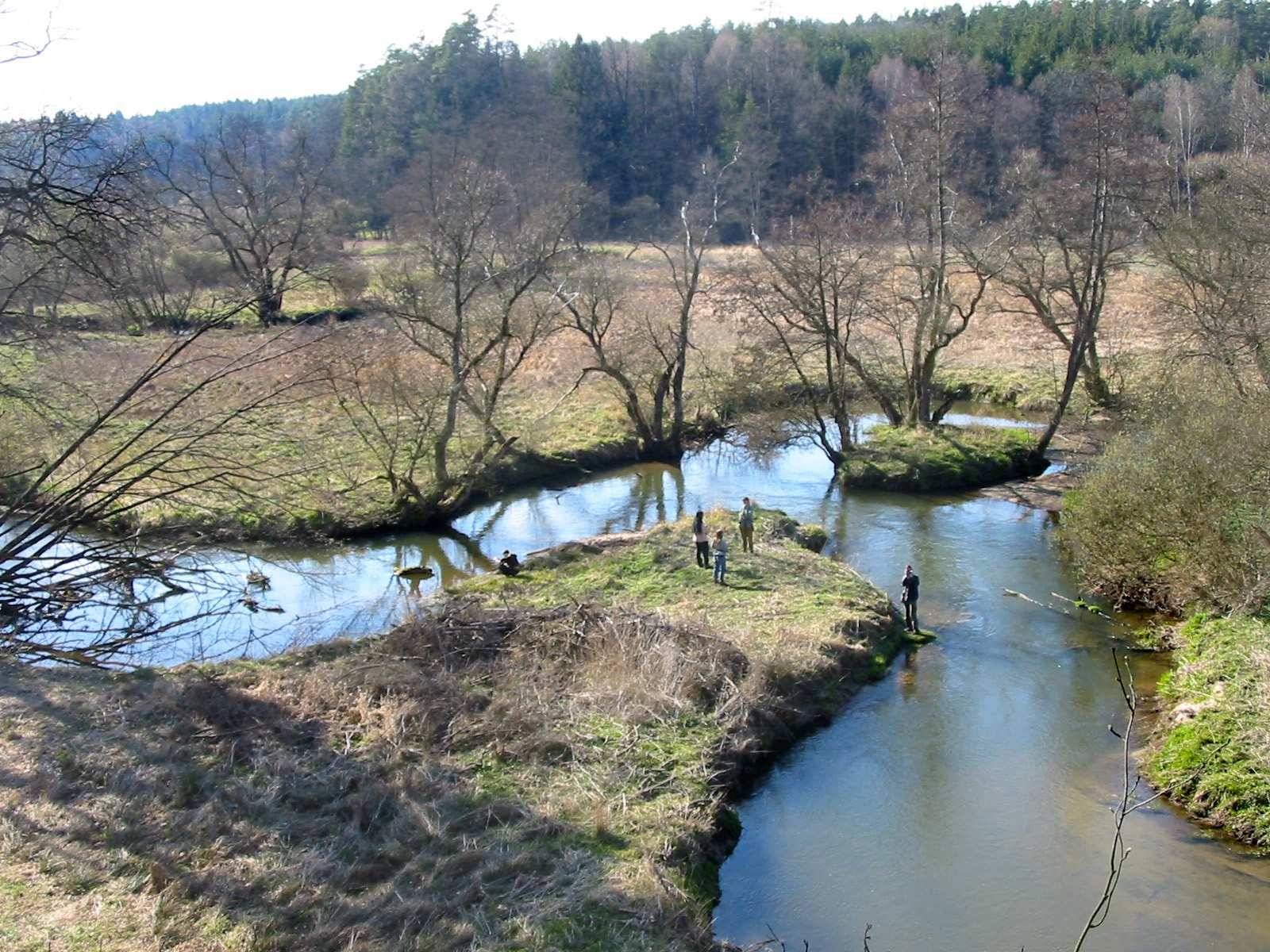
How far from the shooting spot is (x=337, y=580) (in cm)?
2128

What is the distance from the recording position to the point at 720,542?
18.5 m

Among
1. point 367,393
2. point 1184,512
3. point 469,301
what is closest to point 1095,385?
point 1184,512

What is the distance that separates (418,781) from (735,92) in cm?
6188

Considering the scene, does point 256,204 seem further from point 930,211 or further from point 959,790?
point 959,790

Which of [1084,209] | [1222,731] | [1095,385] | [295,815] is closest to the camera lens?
[295,815]

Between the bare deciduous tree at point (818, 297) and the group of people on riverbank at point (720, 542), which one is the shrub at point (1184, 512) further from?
the bare deciduous tree at point (818, 297)

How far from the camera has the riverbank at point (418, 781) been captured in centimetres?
816

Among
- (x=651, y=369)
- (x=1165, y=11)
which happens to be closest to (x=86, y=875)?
(x=651, y=369)

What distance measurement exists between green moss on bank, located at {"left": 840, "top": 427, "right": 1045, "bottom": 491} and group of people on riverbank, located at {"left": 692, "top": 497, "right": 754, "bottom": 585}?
23.4 feet

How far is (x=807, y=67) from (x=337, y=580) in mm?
60978

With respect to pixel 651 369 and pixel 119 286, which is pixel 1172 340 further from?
pixel 119 286

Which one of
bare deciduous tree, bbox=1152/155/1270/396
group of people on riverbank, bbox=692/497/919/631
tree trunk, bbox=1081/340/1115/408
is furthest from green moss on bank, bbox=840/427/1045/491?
group of people on riverbank, bbox=692/497/919/631

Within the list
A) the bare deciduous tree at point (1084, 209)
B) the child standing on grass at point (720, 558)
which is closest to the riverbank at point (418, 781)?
the child standing on grass at point (720, 558)

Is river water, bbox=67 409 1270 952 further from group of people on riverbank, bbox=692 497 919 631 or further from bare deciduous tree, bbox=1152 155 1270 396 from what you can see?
bare deciduous tree, bbox=1152 155 1270 396
